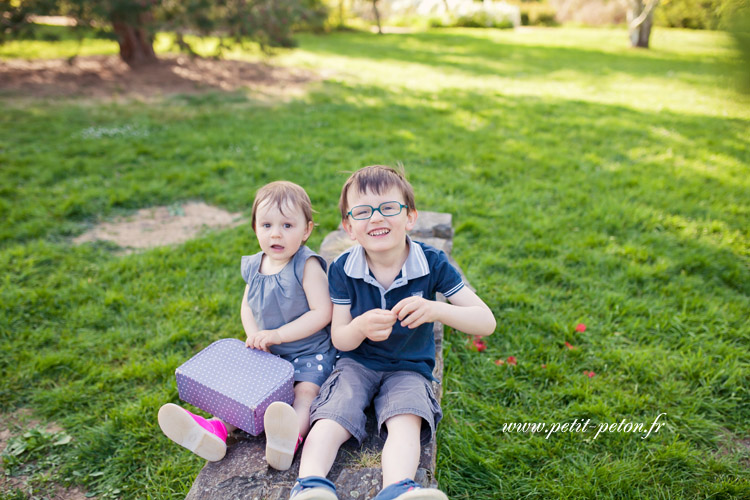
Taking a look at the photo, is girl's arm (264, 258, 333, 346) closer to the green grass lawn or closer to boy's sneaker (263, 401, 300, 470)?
boy's sneaker (263, 401, 300, 470)

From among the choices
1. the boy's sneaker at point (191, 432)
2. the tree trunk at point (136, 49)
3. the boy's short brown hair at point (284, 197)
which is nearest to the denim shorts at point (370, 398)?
the boy's sneaker at point (191, 432)

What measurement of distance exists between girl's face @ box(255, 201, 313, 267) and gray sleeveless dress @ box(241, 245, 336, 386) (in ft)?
0.26

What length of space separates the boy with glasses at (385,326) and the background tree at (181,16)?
25.5 feet

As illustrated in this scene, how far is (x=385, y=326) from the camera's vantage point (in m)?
1.78

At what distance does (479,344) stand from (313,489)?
158 cm

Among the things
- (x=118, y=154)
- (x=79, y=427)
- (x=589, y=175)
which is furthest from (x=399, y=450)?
(x=118, y=154)

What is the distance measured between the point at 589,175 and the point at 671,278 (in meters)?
1.95

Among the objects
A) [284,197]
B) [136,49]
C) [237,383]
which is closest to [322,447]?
[237,383]

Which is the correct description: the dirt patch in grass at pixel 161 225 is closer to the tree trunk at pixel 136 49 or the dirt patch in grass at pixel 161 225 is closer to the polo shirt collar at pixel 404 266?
the polo shirt collar at pixel 404 266

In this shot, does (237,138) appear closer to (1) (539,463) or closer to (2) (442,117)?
(2) (442,117)

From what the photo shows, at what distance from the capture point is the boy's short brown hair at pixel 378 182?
6.27 feet

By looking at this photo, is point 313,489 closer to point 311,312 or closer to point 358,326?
point 358,326

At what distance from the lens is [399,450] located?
5.55 ft

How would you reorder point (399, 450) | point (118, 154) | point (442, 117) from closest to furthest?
point (399, 450) < point (118, 154) < point (442, 117)
